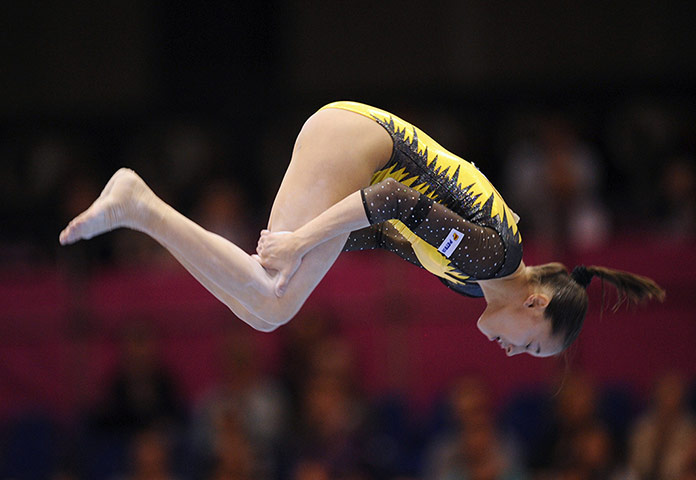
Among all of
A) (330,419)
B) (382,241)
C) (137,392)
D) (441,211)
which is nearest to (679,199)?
(330,419)

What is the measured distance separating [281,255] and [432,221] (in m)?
0.65

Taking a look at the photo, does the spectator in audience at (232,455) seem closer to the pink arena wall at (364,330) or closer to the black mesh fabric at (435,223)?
the pink arena wall at (364,330)

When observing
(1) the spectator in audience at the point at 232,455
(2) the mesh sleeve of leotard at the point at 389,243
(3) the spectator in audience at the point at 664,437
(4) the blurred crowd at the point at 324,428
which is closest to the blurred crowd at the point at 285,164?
(4) the blurred crowd at the point at 324,428

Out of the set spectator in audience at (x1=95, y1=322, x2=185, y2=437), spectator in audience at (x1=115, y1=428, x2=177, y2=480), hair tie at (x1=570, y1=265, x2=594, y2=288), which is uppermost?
hair tie at (x1=570, y1=265, x2=594, y2=288)

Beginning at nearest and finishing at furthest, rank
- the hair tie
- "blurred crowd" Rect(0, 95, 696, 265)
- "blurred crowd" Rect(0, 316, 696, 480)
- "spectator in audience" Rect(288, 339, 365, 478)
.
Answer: the hair tie, "blurred crowd" Rect(0, 316, 696, 480), "spectator in audience" Rect(288, 339, 365, 478), "blurred crowd" Rect(0, 95, 696, 265)

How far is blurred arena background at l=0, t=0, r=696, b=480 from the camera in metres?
6.47

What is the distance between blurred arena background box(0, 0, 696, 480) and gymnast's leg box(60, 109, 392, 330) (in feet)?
6.53

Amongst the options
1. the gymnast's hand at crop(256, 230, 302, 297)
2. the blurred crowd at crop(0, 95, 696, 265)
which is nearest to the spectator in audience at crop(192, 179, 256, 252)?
the blurred crowd at crop(0, 95, 696, 265)

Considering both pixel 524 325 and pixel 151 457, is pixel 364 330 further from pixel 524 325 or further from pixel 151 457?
pixel 524 325

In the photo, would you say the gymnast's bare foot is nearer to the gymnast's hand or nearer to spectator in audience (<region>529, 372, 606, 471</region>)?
the gymnast's hand

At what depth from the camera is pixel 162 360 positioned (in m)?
7.18

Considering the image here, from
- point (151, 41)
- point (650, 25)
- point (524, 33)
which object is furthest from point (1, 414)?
point (650, 25)

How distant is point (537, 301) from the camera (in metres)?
4.23

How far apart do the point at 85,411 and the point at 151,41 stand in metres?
4.48
